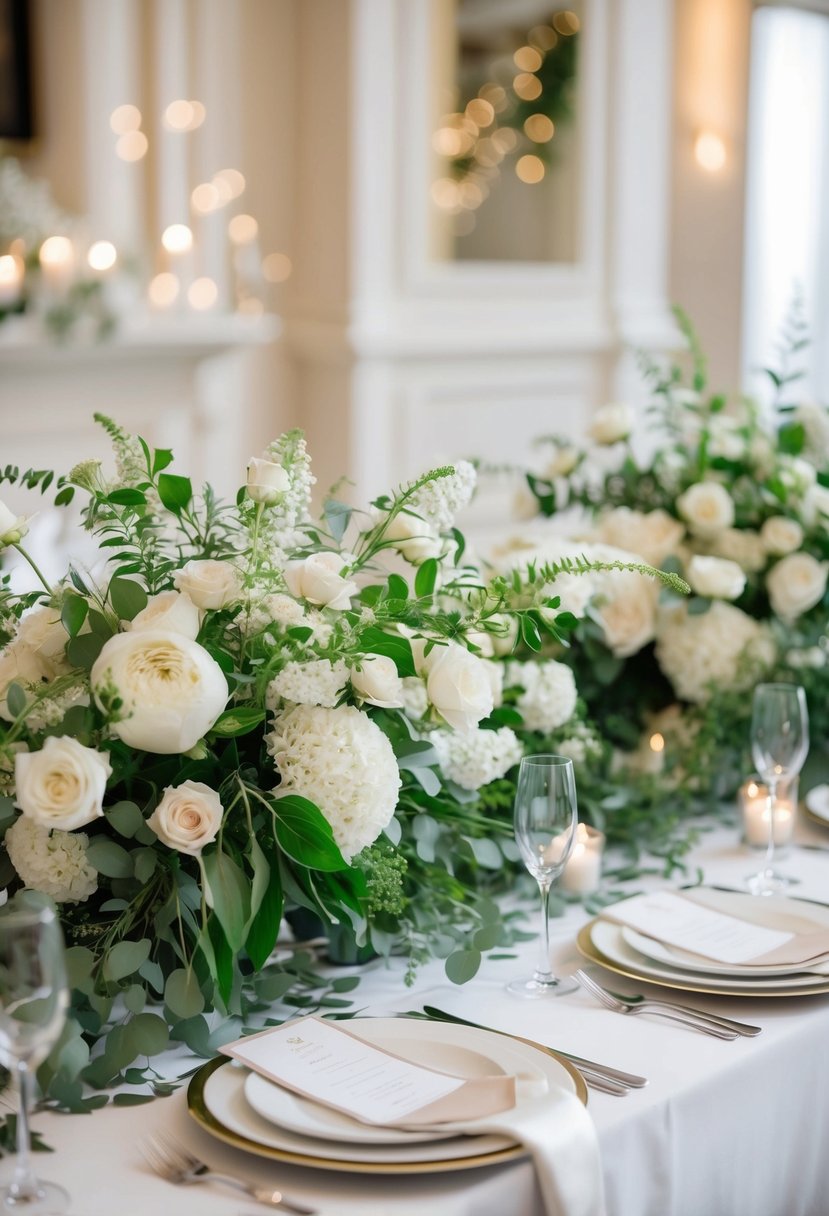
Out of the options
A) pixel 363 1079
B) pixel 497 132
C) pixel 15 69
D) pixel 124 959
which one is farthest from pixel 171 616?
pixel 497 132

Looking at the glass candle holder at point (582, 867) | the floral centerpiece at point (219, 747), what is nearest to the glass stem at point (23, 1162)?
the floral centerpiece at point (219, 747)

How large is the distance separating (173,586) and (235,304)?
3.36 metres

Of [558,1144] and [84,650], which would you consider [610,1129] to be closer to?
[558,1144]

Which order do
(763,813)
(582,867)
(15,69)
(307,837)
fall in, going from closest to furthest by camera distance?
(307,837), (582,867), (763,813), (15,69)

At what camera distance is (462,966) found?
1169mm

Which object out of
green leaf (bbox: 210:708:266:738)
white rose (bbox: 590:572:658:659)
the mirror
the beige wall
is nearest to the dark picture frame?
the mirror

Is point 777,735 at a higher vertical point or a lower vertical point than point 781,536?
lower

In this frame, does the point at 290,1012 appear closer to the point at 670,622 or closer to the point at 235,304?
the point at 670,622

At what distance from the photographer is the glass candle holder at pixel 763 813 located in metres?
1.52

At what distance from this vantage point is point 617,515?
1.75 meters

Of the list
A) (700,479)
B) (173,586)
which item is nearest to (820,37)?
(700,479)

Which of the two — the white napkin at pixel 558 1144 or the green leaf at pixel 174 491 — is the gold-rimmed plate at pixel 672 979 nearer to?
the white napkin at pixel 558 1144

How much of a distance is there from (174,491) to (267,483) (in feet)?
0.30

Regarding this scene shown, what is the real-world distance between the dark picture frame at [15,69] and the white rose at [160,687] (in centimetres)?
338
